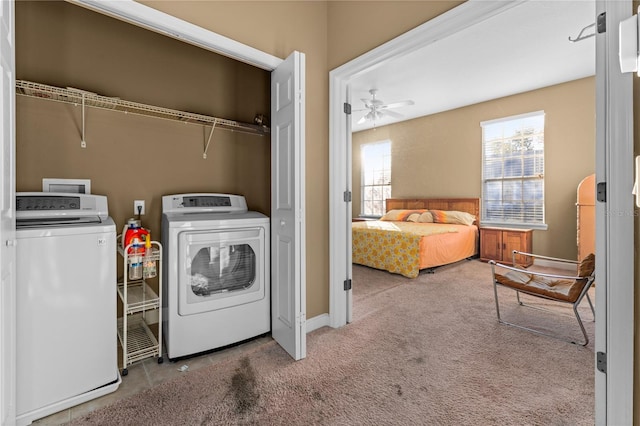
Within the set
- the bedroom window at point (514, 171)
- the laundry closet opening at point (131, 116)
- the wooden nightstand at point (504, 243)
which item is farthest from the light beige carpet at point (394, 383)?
the bedroom window at point (514, 171)

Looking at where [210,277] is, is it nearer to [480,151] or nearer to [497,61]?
[497,61]

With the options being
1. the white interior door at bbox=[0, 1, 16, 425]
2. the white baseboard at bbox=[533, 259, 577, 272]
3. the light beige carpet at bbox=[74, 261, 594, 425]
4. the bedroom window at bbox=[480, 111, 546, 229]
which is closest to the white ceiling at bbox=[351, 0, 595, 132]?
the bedroom window at bbox=[480, 111, 546, 229]

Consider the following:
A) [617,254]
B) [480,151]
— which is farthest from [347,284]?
[480,151]

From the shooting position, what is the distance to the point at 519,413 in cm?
153

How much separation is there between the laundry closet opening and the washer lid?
0.21 m

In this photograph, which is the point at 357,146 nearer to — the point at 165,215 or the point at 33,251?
the point at 165,215

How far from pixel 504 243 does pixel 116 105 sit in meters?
5.59

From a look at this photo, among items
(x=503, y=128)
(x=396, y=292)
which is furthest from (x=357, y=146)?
(x=396, y=292)

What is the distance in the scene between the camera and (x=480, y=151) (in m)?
5.61

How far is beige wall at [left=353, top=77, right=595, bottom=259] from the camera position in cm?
452

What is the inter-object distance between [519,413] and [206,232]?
2107 mm

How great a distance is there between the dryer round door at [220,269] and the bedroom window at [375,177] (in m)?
5.36

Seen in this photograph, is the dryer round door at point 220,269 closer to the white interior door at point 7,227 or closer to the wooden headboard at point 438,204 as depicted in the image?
the white interior door at point 7,227

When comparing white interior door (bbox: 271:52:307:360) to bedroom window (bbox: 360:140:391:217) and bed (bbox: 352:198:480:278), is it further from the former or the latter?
bedroom window (bbox: 360:140:391:217)
